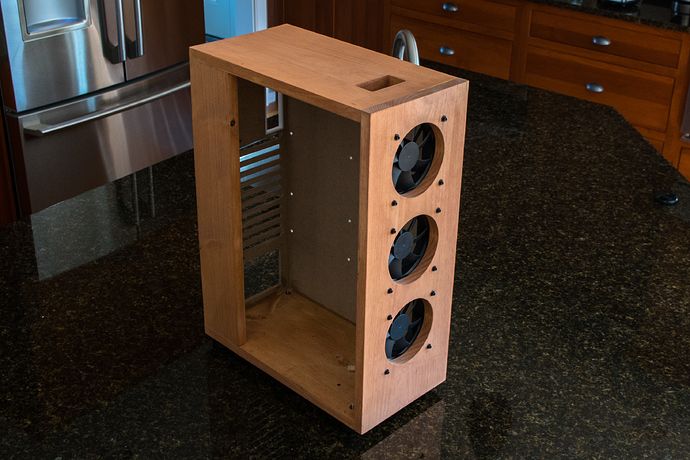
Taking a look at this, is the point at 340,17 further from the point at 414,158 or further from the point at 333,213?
the point at 414,158

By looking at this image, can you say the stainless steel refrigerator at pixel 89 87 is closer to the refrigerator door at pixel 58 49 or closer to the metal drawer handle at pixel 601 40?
the refrigerator door at pixel 58 49

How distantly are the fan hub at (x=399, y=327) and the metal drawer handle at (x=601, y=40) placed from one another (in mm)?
2507

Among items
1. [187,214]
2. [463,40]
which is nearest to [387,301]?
[187,214]

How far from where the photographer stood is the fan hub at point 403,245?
1042mm

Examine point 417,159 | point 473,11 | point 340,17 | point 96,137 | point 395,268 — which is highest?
point 417,159

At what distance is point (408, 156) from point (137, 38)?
2.05m

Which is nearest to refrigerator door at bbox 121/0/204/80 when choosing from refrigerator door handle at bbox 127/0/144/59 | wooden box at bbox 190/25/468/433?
refrigerator door handle at bbox 127/0/144/59

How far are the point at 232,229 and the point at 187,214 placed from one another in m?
0.46

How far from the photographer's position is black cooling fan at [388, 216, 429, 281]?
3.44ft

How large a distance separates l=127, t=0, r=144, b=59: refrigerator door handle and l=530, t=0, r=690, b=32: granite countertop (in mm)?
1475

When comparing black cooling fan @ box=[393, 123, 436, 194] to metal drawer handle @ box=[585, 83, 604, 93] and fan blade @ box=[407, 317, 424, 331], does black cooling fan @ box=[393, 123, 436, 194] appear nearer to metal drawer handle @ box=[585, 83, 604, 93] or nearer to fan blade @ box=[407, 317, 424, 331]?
fan blade @ box=[407, 317, 424, 331]

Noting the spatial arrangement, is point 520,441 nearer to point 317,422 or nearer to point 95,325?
point 317,422

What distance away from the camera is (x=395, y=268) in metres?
1.07

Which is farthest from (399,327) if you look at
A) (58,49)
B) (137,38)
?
(137,38)
